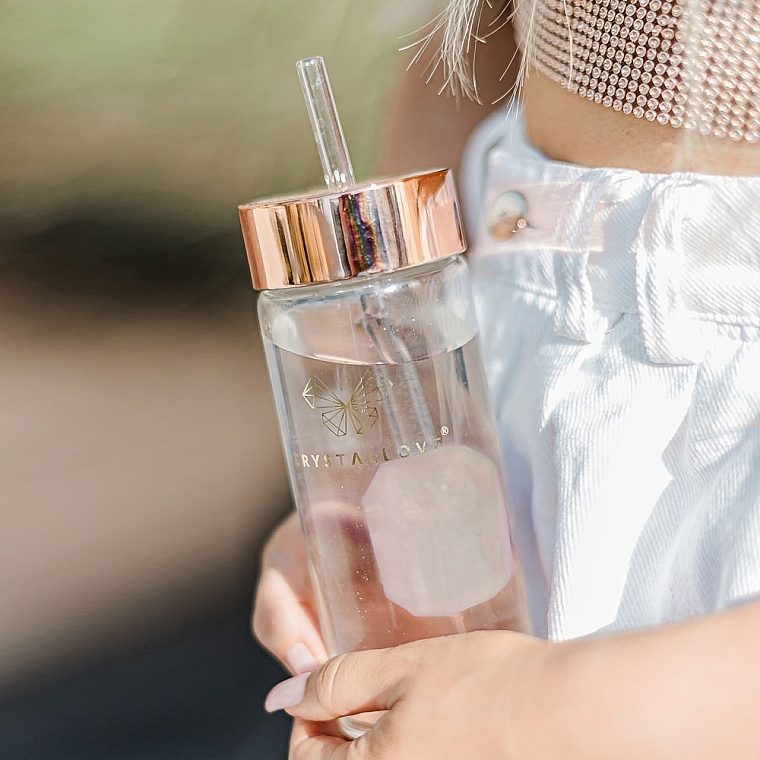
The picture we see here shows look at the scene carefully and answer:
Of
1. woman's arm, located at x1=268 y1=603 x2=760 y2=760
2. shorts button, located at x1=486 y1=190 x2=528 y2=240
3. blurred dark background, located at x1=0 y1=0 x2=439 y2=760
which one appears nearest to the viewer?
woman's arm, located at x1=268 y1=603 x2=760 y2=760

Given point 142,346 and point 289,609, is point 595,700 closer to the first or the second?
point 289,609

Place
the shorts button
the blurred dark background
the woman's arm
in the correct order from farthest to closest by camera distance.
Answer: the blurred dark background → the shorts button → the woman's arm

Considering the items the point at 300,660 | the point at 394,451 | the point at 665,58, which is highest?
the point at 665,58

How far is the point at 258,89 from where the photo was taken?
2.66ft

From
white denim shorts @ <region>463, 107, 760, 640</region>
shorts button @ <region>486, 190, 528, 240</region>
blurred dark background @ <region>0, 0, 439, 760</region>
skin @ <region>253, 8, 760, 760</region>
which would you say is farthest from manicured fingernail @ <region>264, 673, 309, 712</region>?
blurred dark background @ <region>0, 0, 439, 760</region>

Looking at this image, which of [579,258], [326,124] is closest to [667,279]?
[579,258]

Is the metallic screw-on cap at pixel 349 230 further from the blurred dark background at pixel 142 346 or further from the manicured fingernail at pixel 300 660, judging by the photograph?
the blurred dark background at pixel 142 346

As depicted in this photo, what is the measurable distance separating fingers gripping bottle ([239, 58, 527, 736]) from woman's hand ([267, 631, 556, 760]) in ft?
0.09

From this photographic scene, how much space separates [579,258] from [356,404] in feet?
0.35

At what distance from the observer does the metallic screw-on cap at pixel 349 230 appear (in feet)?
0.84

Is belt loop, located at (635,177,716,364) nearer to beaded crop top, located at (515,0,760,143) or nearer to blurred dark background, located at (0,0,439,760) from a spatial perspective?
beaded crop top, located at (515,0,760,143)

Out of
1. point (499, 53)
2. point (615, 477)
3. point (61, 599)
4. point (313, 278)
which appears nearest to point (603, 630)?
point (615, 477)

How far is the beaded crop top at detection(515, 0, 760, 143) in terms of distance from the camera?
0.26 meters

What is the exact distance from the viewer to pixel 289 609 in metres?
0.36
